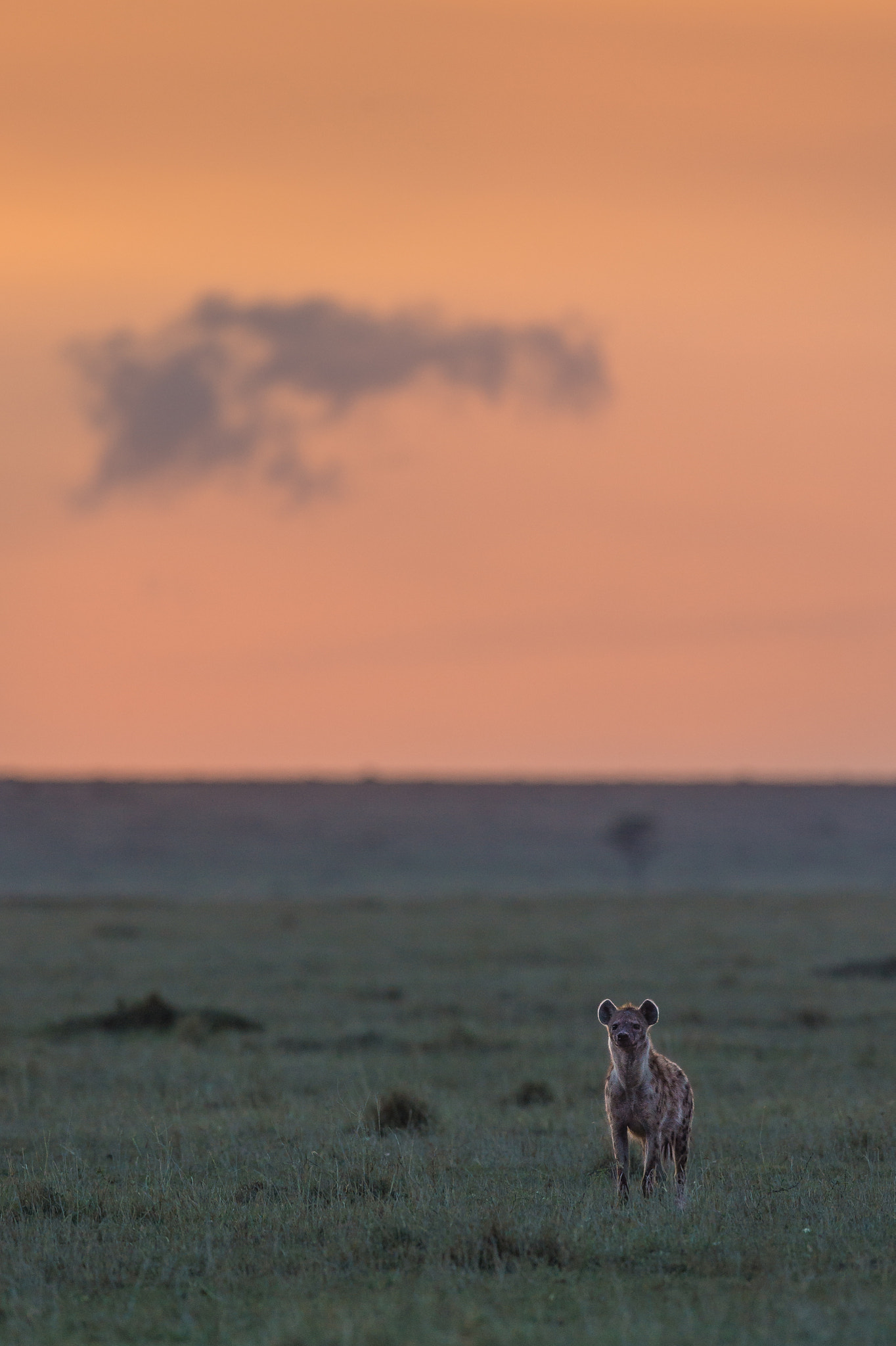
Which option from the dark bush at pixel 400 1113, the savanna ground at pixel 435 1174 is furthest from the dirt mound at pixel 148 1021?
the dark bush at pixel 400 1113

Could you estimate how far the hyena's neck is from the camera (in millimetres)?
12258

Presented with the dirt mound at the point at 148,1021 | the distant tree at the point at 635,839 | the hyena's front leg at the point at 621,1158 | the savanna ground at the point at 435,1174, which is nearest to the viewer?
the savanna ground at the point at 435,1174

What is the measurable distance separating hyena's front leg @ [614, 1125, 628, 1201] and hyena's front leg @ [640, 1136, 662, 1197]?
0.14m

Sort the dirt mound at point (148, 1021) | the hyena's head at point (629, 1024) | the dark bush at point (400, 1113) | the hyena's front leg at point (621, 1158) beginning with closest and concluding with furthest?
the hyena's front leg at point (621, 1158)
the hyena's head at point (629, 1024)
the dark bush at point (400, 1113)
the dirt mound at point (148, 1021)

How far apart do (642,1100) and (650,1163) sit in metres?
0.42

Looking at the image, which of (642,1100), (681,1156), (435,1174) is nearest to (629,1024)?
(642,1100)

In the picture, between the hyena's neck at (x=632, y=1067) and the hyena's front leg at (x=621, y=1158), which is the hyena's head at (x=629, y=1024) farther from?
the hyena's front leg at (x=621, y=1158)

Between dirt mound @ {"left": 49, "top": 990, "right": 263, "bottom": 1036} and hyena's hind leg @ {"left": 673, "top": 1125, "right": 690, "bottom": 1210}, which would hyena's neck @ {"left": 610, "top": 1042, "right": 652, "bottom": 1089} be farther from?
dirt mound @ {"left": 49, "top": 990, "right": 263, "bottom": 1036}

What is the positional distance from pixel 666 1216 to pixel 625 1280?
1.54m

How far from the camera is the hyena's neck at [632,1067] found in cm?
1226

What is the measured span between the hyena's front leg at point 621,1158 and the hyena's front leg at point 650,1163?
136mm

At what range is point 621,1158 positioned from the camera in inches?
485

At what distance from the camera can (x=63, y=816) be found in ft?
518

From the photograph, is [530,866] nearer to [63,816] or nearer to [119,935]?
[63,816]
